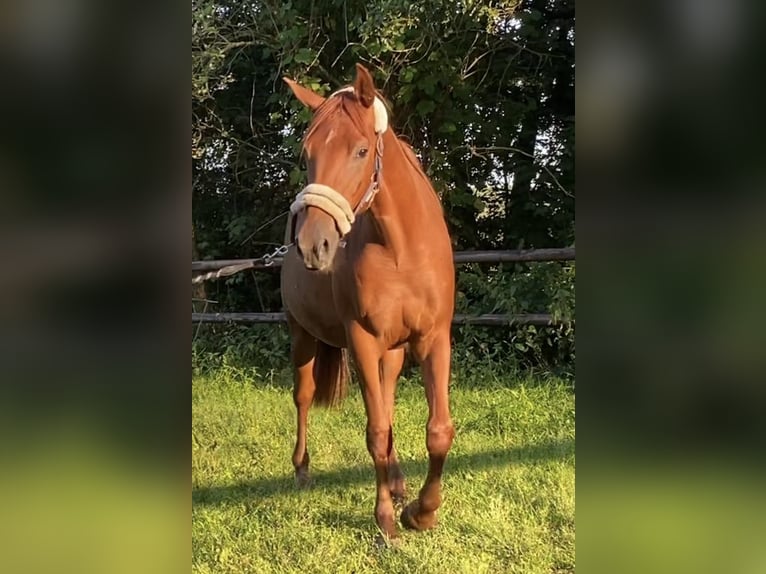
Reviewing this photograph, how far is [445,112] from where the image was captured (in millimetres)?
3520

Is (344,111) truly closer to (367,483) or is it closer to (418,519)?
(418,519)

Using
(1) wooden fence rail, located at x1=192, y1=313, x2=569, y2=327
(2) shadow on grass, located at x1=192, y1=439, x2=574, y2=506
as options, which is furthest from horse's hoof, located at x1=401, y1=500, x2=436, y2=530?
(1) wooden fence rail, located at x1=192, y1=313, x2=569, y2=327

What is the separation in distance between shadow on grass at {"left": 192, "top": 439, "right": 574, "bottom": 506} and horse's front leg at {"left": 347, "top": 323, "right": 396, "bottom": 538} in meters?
0.43

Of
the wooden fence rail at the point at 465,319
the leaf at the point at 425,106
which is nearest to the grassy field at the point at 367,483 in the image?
the wooden fence rail at the point at 465,319

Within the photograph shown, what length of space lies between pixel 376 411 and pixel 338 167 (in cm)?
78

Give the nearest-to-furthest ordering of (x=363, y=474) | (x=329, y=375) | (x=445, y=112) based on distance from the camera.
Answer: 1. (x=363, y=474)
2. (x=329, y=375)
3. (x=445, y=112)

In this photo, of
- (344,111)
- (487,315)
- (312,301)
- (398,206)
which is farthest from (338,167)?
(487,315)

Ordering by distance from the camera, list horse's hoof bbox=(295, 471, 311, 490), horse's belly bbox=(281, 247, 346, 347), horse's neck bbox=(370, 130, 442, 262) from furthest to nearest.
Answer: horse's hoof bbox=(295, 471, 311, 490) < horse's belly bbox=(281, 247, 346, 347) < horse's neck bbox=(370, 130, 442, 262)

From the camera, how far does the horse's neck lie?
165 centimetres

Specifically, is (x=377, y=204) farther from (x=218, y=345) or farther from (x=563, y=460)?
(x=218, y=345)

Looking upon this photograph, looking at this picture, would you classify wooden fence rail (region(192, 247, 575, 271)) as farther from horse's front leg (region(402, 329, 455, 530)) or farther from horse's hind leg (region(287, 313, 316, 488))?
horse's front leg (region(402, 329, 455, 530))

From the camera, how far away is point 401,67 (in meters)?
3.35

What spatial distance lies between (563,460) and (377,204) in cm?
136
